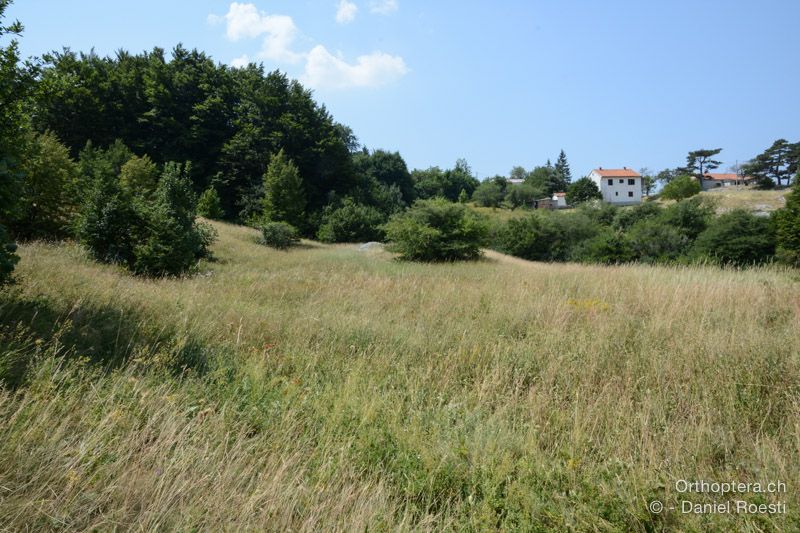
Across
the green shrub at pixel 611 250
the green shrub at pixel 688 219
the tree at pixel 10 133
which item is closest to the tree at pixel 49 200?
the tree at pixel 10 133

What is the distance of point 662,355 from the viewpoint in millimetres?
4414

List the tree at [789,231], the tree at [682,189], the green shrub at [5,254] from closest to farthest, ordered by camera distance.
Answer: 1. the green shrub at [5,254]
2. the tree at [789,231]
3. the tree at [682,189]

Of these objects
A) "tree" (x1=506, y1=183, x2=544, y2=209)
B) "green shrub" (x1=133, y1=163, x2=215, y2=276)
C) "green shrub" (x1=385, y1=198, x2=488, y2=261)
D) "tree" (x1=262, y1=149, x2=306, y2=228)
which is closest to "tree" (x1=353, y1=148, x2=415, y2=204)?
"tree" (x1=506, y1=183, x2=544, y2=209)

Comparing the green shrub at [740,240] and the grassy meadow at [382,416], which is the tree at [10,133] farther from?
the green shrub at [740,240]

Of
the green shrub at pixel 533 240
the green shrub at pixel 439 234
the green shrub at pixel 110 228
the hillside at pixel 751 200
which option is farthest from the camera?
the hillside at pixel 751 200

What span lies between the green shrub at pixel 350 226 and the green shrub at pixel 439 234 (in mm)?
13867

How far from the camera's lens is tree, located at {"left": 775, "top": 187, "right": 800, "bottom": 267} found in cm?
1600

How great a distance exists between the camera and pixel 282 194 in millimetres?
36219

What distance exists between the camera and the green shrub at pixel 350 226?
3734 cm

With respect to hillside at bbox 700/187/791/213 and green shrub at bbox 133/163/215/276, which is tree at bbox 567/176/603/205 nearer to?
hillside at bbox 700/187/791/213

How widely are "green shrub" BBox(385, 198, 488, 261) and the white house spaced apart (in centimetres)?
5643

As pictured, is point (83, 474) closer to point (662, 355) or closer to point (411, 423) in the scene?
point (411, 423)

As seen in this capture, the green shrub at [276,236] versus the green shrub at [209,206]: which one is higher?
the green shrub at [209,206]

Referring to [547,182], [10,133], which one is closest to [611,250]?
[10,133]
